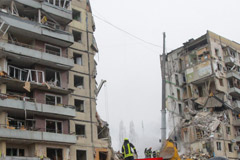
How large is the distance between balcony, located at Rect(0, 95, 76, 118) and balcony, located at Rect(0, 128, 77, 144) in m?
2.32

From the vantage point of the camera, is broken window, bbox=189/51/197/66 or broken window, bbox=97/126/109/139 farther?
broken window, bbox=189/51/197/66

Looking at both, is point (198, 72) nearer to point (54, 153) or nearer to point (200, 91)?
point (200, 91)

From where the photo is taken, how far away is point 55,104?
39812 mm

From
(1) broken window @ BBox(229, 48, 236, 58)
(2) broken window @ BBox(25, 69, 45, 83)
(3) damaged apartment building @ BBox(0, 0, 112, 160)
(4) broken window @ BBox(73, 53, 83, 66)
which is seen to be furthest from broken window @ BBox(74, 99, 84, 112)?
(1) broken window @ BBox(229, 48, 236, 58)

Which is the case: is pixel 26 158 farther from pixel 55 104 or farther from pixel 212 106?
pixel 212 106

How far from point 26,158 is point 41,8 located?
1780 centimetres

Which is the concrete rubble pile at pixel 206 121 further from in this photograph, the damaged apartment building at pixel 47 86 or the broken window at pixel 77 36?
the broken window at pixel 77 36

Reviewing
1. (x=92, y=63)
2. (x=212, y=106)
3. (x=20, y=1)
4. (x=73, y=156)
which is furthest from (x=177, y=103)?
(x=20, y=1)

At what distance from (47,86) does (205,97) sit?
124ft

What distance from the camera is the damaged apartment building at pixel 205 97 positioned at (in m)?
62.2

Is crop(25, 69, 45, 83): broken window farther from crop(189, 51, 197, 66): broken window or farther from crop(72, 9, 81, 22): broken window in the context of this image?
crop(189, 51, 197, 66): broken window

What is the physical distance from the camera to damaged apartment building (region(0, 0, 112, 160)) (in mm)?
36031

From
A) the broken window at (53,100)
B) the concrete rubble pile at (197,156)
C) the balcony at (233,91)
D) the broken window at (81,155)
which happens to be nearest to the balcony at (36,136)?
the broken window at (81,155)

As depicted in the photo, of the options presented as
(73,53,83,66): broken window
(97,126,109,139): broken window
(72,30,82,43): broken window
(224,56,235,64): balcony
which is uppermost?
(224,56,235,64): balcony
